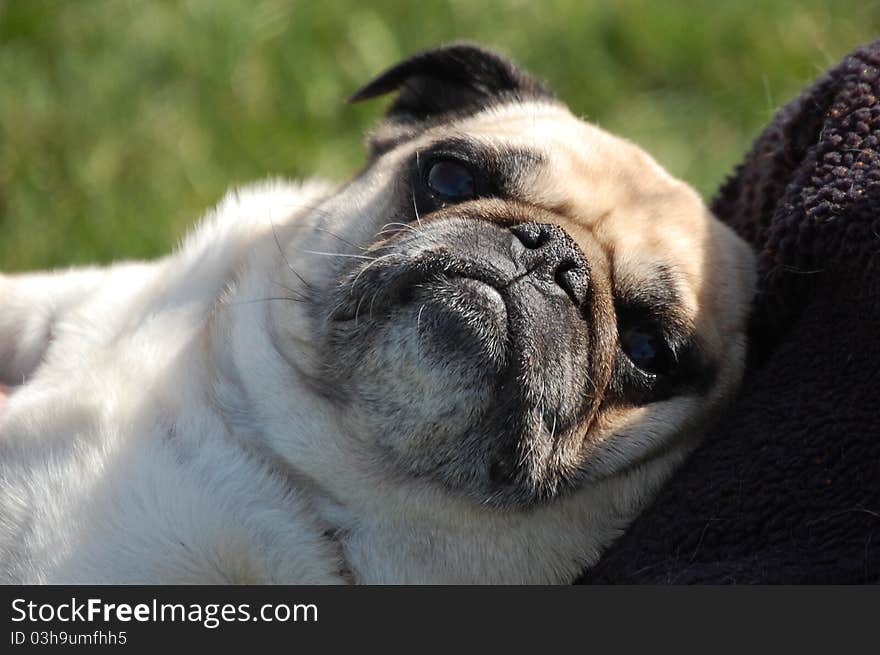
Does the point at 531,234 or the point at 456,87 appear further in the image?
the point at 456,87

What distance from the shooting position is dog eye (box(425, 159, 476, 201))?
273cm

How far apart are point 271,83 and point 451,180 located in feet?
9.64

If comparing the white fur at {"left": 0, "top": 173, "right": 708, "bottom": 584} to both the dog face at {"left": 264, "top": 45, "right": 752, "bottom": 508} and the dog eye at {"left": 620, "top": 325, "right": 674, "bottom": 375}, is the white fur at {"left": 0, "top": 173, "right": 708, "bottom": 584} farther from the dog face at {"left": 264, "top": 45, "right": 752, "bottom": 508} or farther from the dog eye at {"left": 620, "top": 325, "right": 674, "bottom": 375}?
the dog eye at {"left": 620, "top": 325, "right": 674, "bottom": 375}

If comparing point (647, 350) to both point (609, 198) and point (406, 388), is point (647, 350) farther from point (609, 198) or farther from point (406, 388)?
point (406, 388)

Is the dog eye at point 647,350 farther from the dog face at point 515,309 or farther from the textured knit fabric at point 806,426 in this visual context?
the textured knit fabric at point 806,426

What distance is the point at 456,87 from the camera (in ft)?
11.3

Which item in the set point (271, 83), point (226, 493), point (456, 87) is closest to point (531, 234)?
point (226, 493)

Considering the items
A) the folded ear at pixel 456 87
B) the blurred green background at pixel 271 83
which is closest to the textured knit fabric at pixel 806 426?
the folded ear at pixel 456 87

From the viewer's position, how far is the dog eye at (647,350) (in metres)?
2.58

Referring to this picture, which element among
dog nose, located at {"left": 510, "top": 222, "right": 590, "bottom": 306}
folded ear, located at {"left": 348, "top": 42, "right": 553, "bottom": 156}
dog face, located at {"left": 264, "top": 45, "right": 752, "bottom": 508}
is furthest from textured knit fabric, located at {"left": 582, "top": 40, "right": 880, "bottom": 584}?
folded ear, located at {"left": 348, "top": 42, "right": 553, "bottom": 156}

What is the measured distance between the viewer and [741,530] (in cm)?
227

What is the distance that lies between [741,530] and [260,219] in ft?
5.49

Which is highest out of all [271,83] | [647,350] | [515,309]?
[515,309]
